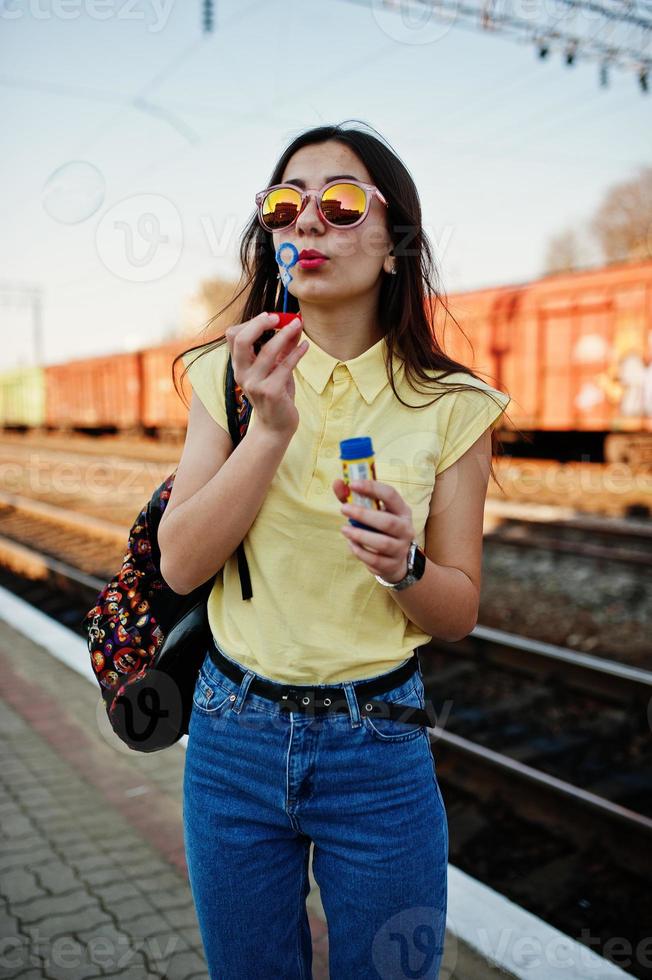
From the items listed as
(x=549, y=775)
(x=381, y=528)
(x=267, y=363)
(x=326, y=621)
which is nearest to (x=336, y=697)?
(x=326, y=621)

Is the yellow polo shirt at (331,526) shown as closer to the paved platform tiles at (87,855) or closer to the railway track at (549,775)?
the paved platform tiles at (87,855)

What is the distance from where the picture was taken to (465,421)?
61.7 inches

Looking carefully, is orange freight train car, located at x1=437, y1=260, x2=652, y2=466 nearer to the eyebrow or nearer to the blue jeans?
the eyebrow

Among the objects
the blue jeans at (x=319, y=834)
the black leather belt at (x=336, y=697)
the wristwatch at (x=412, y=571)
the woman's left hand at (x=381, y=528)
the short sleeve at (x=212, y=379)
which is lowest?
the blue jeans at (x=319, y=834)

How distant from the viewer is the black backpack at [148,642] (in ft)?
5.80

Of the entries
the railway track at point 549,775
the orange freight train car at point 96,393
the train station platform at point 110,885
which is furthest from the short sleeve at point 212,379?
the orange freight train car at point 96,393

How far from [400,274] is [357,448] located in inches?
22.7

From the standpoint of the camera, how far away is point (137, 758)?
4.57 m

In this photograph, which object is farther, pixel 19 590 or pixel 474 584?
pixel 19 590

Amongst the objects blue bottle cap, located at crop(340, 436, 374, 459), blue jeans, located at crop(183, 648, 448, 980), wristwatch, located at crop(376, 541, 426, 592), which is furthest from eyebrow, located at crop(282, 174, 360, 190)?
blue jeans, located at crop(183, 648, 448, 980)

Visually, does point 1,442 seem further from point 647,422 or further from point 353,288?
point 353,288

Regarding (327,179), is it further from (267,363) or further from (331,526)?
(331,526)

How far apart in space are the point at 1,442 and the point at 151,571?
35426 millimetres

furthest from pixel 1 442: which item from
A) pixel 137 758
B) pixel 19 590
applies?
pixel 137 758
